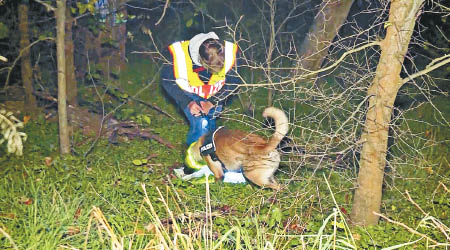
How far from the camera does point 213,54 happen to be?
6.16 m

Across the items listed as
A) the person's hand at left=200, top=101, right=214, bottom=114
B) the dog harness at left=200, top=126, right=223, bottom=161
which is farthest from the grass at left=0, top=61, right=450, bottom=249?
the person's hand at left=200, top=101, right=214, bottom=114

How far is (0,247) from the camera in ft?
13.1

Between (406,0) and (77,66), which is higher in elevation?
(406,0)

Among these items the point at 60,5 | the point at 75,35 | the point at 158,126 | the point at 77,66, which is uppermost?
the point at 60,5

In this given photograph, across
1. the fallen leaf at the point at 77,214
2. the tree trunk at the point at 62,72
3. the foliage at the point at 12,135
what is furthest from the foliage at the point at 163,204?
the foliage at the point at 12,135

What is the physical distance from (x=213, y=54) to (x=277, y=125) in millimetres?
1497

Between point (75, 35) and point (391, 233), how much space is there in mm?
5665

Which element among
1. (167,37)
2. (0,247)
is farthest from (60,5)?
(167,37)

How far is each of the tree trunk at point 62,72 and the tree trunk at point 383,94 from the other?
10.1 ft

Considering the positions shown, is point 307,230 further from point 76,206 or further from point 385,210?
point 76,206

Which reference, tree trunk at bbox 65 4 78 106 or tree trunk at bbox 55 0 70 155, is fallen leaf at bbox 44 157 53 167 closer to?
tree trunk at bbox 55 0 70 155

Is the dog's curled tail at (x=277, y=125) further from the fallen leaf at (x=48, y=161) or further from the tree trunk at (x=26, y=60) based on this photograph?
the tree trunk at (x=26, y=60)

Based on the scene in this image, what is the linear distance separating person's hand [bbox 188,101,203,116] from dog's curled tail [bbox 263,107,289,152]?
1.21 meters

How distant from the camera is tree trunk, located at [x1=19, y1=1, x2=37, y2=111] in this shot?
290 inches
